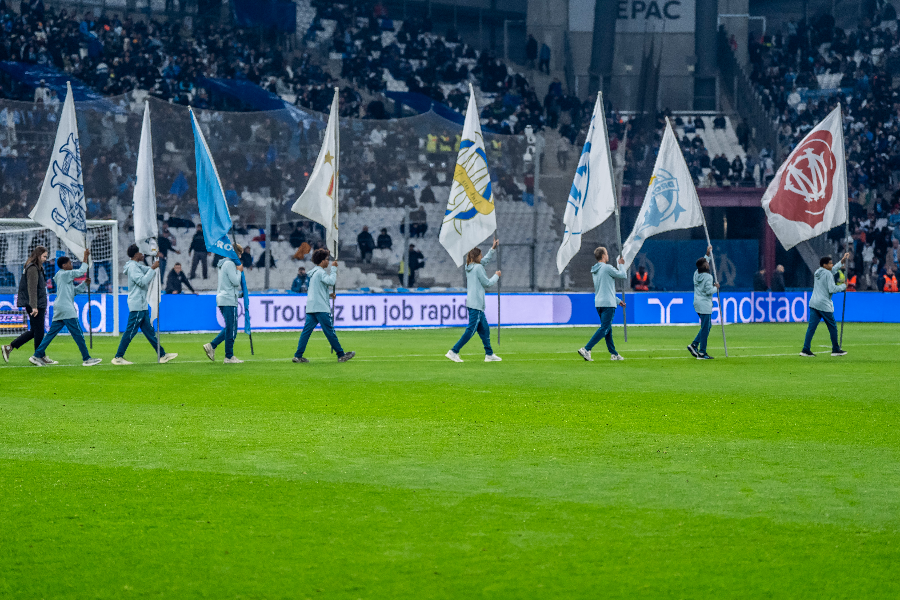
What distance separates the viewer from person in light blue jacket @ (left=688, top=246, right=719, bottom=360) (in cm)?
1898

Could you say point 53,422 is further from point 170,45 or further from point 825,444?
point 170,45

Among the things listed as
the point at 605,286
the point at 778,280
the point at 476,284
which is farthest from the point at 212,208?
the point at 778,280

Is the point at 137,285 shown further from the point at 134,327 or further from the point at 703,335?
the point at 703,335

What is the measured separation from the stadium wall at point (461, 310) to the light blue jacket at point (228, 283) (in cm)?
900

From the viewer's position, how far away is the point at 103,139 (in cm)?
2620

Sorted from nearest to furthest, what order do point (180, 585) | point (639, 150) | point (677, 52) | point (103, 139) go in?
point (180, 585)
point (103, 139)
point (639, 150)
point (677, 52)

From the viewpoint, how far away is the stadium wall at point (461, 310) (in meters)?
27.2

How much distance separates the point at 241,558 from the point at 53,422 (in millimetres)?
5700

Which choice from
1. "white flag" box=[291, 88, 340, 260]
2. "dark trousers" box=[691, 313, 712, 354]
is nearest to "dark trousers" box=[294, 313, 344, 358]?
"white flag" box=[291, 88, 340, 260]

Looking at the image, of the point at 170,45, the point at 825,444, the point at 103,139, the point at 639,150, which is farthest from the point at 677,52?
the point at 825,444

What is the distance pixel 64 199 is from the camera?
61.7 feet

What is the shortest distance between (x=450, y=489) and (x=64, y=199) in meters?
13.7

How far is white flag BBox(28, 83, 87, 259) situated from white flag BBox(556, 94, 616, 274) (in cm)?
892

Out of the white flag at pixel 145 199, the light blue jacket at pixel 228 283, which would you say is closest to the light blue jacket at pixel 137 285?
the light blue jacket at pixel 228 283
